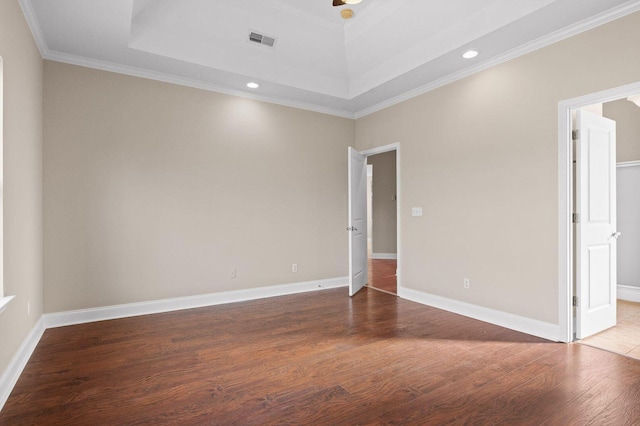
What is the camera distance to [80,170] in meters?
3.72

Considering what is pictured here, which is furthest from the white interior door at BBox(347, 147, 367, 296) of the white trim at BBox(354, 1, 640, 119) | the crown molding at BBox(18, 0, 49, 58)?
the crown molding at BBox(18, 0, 49, 58)

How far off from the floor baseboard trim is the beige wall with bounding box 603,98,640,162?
424cm

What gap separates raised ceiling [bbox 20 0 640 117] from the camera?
298cm

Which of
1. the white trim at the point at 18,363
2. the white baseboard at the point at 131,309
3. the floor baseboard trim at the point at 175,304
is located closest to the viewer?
the white trim at the point at 18,363

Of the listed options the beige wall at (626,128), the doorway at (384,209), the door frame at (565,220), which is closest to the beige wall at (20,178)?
the door frame at (565,220)

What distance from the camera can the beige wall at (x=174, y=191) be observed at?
3.67m

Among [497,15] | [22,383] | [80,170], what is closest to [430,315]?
[497,15]

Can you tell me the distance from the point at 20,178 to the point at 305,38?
319 cm

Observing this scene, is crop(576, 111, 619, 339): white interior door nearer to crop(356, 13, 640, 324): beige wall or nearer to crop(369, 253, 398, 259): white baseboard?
crop(356, 13, 640, 324): beige wall

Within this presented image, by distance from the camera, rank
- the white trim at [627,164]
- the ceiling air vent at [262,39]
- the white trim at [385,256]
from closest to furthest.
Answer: the ceiling air vent at [262,39]
the white trim at [627,164]
the white trim at [385,256]

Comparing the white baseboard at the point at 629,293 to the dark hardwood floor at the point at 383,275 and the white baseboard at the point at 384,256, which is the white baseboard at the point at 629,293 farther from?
the white baseboard at the point at 384,256

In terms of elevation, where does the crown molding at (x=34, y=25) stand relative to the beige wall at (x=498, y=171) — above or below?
above

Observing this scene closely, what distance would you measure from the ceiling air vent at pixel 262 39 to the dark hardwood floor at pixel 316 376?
3233 millimetres

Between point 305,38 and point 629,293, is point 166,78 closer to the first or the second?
point 305,38
